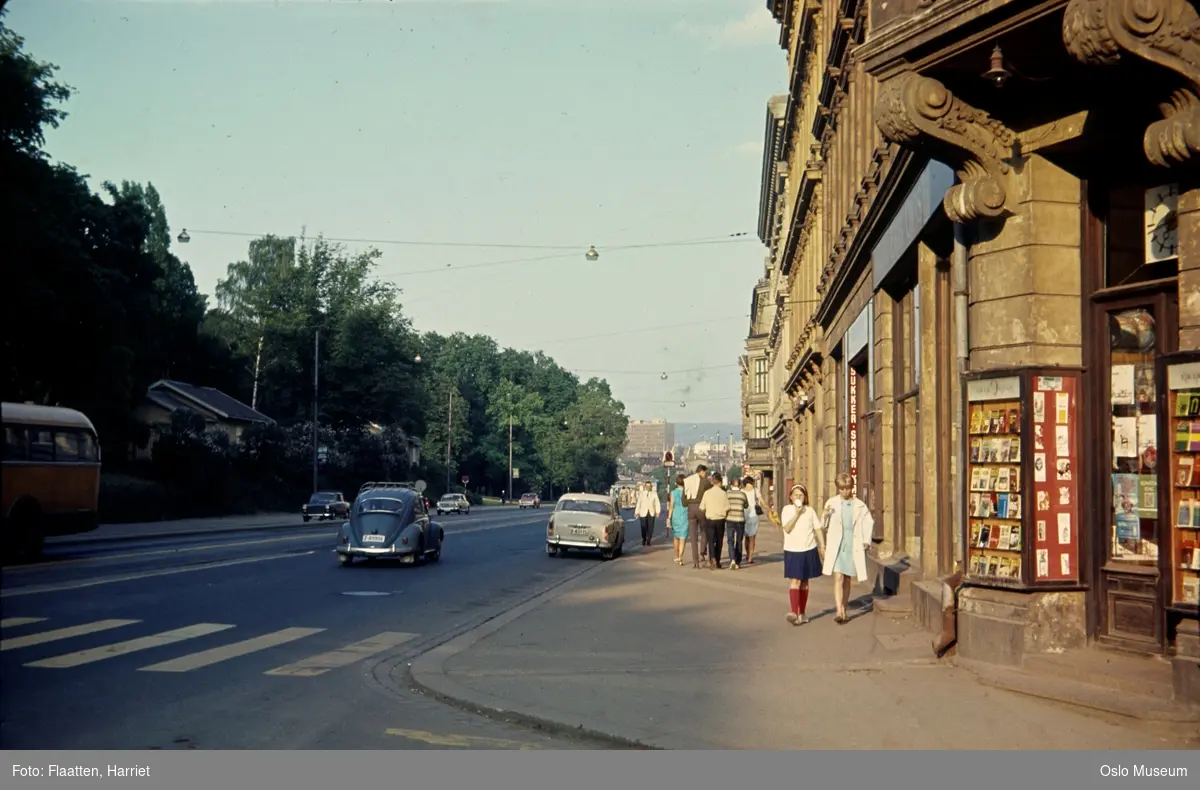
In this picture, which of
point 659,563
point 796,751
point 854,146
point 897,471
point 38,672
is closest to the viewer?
point 796,751

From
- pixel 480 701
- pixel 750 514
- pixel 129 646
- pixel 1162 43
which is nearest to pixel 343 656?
pixel 129 646

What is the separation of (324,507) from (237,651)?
4759cm

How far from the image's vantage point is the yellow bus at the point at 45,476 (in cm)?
2456

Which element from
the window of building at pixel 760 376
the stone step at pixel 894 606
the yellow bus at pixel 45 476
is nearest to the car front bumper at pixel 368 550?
the yellow bus at pixel 45 476

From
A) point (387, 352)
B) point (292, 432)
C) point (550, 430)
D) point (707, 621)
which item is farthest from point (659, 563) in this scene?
point (550, 430)

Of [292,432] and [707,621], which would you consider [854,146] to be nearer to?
[707,621]

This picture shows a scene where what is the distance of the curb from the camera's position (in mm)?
8828

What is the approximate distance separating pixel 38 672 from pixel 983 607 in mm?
8580

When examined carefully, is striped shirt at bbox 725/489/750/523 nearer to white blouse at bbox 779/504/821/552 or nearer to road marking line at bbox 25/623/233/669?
white blouse at bbox 779/504/821/552

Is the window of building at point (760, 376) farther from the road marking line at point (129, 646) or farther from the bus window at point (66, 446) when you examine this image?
the road marking line at point (129, 646)

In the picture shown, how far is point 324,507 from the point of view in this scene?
59406 millimetres

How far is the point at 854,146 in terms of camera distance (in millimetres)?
24438

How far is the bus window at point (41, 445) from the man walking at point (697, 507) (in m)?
13.6

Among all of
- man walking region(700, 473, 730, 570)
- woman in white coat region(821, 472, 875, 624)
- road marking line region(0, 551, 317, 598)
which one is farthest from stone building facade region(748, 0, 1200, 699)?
road marking line region(0, 551, 317, 598)
